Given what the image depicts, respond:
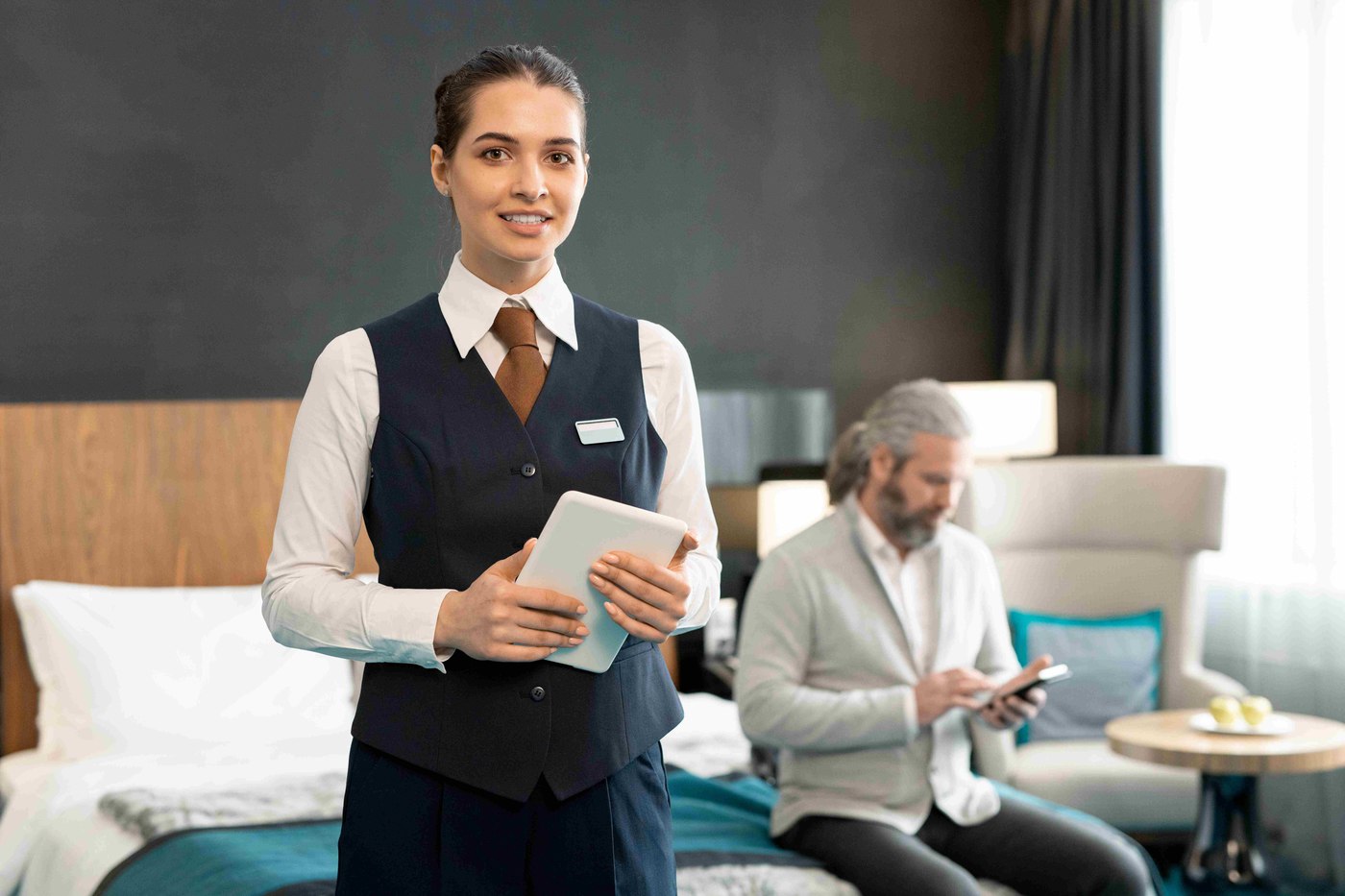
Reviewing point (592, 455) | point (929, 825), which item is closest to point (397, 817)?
point (592, 455)

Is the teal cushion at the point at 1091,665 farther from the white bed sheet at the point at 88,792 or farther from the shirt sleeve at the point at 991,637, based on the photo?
the white bed sheet at the point at 88,792

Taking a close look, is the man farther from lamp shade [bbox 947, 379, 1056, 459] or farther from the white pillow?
lamp shade [bbox 947, 379, 1056, 459]

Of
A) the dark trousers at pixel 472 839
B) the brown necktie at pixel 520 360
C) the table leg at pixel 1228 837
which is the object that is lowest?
the table leg at pixel 1228 837

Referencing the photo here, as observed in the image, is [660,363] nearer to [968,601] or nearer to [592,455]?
[592,455]

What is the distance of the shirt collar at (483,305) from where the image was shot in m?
1.46

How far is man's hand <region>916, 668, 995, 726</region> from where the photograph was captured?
8.30 ft

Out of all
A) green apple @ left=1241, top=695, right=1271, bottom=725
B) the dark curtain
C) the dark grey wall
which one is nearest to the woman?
green apple @ left=1241, top=695, right=1271, bottom=725

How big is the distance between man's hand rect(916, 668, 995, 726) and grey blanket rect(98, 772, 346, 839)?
3.79 ft

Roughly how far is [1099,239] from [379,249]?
2.56 metres

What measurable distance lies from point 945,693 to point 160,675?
2.15 m

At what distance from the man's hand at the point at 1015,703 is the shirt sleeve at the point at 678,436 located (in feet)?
3.91

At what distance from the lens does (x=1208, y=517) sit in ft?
14.1

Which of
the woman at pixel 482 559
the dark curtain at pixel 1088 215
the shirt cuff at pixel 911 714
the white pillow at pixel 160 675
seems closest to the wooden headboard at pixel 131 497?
the white pillow at pixel 160 675

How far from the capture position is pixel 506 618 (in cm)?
128
